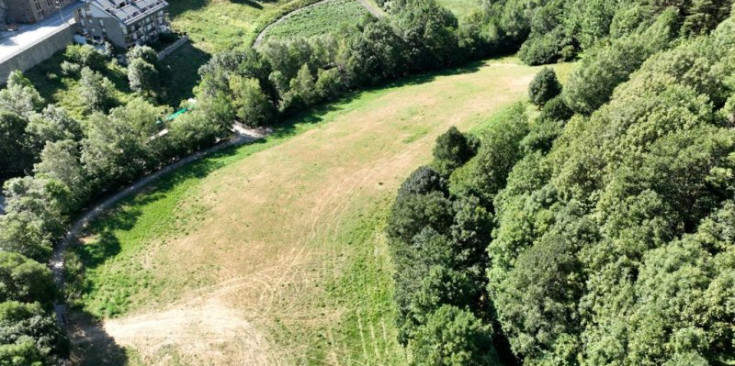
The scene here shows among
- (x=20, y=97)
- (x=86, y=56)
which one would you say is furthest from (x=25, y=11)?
(x=20, y=97)

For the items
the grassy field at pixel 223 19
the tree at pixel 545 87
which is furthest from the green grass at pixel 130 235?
the grassy field at pixel 223 19

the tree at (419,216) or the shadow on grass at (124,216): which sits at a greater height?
the tree at (419,216)

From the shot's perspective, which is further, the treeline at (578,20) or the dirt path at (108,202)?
the treeline at (578,20)

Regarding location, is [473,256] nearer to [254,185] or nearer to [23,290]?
[254,185]

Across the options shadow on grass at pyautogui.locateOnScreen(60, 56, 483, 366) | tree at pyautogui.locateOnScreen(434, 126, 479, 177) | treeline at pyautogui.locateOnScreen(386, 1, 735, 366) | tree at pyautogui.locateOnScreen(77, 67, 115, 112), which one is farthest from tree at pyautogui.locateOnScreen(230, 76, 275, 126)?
treeline at pyautogui.locateOnScreen(386, 1, 735, 366)

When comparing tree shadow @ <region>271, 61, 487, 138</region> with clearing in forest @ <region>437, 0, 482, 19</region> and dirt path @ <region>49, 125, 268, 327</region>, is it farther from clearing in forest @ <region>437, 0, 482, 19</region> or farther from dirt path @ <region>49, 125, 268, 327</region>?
clearing in forest @ <region>437, 0, 482, 19</region>

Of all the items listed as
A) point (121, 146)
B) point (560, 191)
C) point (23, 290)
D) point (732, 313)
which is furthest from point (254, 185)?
point (732, 313)

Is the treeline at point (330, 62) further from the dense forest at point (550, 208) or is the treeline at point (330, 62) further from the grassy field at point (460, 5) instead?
the grassy field at point (460, 5)
